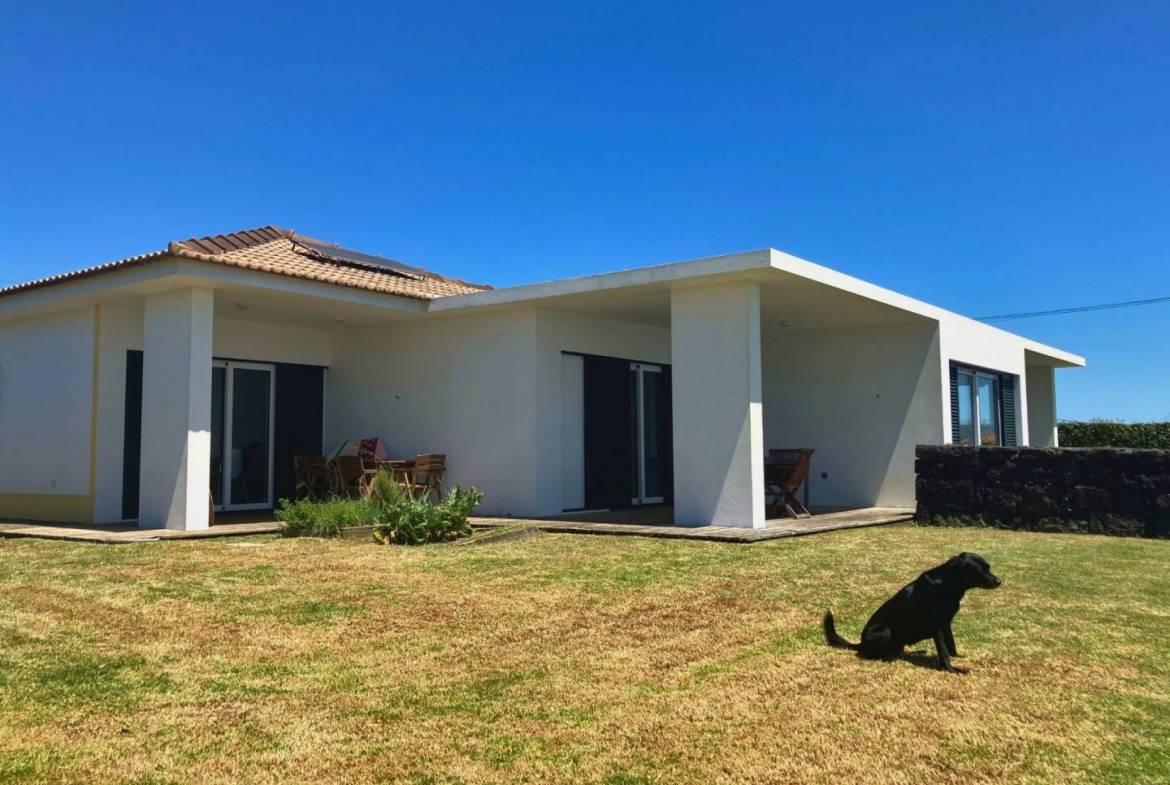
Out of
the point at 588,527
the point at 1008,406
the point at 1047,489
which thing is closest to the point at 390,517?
the point at 588,527

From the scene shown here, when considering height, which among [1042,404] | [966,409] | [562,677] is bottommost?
[562,677]

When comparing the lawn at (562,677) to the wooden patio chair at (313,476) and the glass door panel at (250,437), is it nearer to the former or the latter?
the wooden patio chair at (313,476)

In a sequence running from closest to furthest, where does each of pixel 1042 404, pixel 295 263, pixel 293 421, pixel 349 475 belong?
pixel 295 263, pixel 349 475, pixel 293 421, pixel 1042 404

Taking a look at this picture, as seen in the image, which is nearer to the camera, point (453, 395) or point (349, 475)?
point (349, 475)

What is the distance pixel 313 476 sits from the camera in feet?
41.8

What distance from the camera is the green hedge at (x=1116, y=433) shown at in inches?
880

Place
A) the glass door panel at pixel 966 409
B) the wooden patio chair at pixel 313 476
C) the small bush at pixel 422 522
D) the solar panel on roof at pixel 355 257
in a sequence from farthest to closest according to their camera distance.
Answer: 1. the glass door panel at pixel 966 409
2. the solar panel on roof at pixel 355 257
3. the wooden patio chair at pixel 313 476
4. the small bush at pixel 422 522

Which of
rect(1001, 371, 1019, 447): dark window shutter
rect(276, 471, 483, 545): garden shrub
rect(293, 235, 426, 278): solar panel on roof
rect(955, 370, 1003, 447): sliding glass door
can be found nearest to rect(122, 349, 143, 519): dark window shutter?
rect(276, 471, 483, 545): garden shrub

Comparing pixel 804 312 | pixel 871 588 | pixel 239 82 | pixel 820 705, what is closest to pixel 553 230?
pixel 239 82

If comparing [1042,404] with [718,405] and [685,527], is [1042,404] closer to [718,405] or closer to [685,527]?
[718,405]

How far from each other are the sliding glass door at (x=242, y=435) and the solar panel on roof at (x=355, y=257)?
1.95 metres

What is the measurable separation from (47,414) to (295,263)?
164 inches

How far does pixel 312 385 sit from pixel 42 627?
28.5ft

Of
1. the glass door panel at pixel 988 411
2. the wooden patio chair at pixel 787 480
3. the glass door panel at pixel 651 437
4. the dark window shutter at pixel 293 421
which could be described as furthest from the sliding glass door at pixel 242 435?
the glass door panel at pixel 988 411
